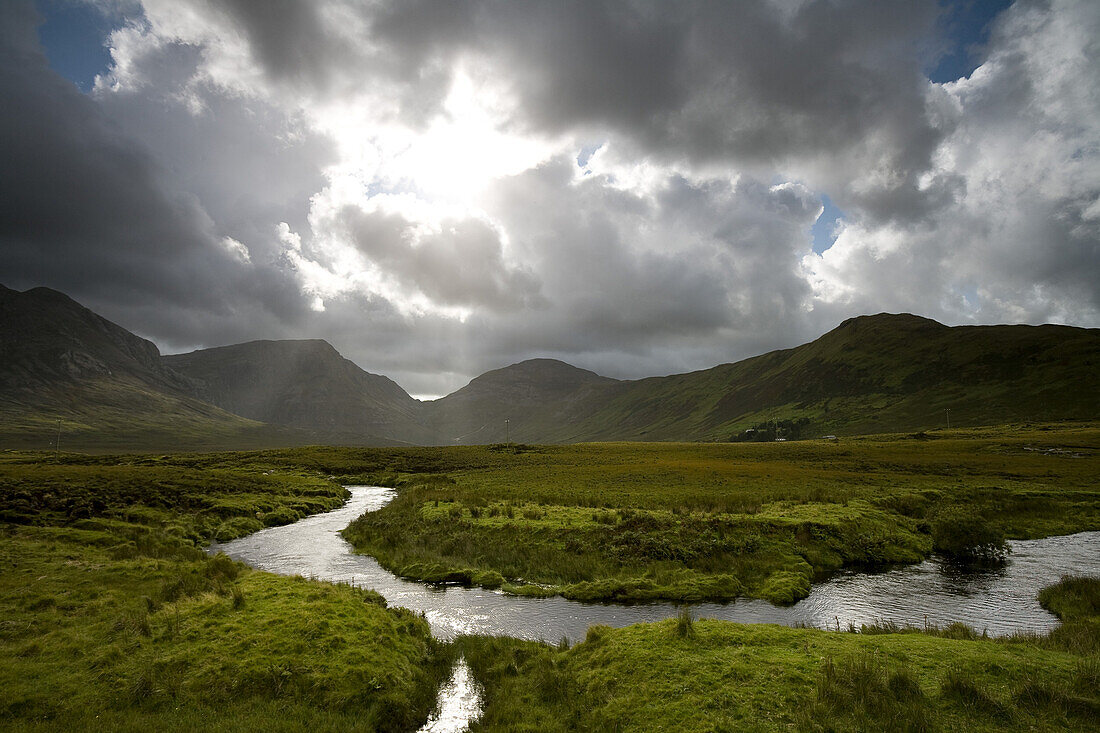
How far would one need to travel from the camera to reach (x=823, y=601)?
21.3 meters

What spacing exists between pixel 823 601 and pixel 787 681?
476 inches

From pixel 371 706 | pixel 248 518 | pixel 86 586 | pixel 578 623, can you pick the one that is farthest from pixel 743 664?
pixel 248 518

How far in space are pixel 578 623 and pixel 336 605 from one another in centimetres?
894

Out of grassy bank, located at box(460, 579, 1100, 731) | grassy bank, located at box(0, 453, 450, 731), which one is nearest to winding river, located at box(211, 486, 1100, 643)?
grassy bank, located at box(460, 579, 1100, 731)

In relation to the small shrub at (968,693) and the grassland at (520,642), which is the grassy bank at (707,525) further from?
the small shrub at (968,693)

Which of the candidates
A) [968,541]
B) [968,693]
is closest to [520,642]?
[968,693]

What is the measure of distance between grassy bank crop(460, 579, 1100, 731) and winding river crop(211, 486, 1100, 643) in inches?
124

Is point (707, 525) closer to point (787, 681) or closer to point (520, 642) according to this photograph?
point (520, 642)

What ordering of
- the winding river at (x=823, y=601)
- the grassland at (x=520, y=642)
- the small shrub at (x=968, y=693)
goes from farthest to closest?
the winding river at (x=823, y=601), the grassland at (x=520, y=642), the small shrub at (x=968, y=693)

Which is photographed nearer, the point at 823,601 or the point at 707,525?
the point at 823,601

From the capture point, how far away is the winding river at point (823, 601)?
18.9 metres

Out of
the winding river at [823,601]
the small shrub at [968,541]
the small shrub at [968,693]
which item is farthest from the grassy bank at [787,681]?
the small shrub at [968,541]

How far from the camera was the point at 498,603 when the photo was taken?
2189 cm

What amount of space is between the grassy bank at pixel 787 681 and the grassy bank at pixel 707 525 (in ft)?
25.2
